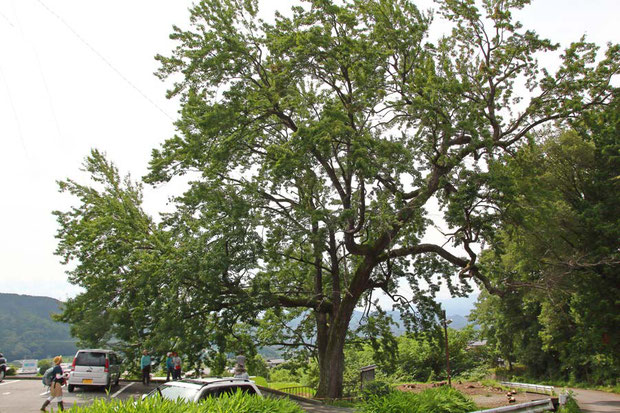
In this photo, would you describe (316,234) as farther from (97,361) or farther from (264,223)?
(97,361)

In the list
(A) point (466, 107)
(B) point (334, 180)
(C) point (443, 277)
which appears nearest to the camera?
(A) point (466, 107)

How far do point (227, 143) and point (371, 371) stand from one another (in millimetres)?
11546

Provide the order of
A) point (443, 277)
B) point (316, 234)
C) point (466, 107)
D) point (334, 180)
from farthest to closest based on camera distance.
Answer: point (443, 277) < point (334, 180) < point (316, 234) < point (466, 107)

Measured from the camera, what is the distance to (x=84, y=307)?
20141 millimetres

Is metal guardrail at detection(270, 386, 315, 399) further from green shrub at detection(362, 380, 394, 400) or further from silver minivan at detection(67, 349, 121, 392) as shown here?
green shrub at detection(362, 380, 394, 400)

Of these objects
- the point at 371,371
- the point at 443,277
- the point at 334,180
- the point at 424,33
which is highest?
the point at 424,33

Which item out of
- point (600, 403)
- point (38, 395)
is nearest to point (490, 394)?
point (600, 403)

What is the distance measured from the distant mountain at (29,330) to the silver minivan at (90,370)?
112m

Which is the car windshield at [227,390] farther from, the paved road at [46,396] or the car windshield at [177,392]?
the paved road at [46,396]

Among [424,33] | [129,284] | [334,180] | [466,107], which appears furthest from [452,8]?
[129,284]

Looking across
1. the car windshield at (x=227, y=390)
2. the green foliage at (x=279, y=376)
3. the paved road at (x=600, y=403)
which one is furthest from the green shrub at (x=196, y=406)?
the green foliage at (x=279, y=376)

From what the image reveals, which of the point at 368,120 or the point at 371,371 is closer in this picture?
the point at 368,120

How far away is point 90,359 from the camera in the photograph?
1778 centimetres

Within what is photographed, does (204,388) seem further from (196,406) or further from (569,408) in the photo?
(569,408)
